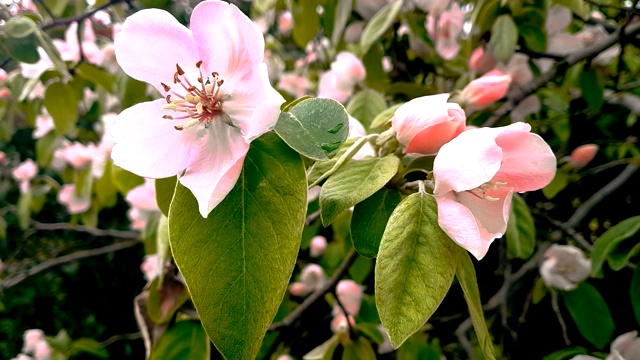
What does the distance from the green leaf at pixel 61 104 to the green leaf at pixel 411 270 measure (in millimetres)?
538

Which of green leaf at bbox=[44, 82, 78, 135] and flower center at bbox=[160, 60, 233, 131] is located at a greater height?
flower center at bbox=[160, 60, 233, 131]

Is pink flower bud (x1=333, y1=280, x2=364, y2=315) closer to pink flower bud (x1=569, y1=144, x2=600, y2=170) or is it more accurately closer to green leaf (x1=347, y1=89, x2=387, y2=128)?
green leaf (x1=347, y1=89, x2=387, y2=128)

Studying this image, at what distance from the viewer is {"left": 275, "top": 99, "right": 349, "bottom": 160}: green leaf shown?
8.7 inches

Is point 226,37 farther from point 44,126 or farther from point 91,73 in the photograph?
point 44,126

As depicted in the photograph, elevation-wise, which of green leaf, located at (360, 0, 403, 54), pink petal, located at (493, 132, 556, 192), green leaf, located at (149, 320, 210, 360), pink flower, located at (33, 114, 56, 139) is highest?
pink petal, located at (493, 132, 556, 192)

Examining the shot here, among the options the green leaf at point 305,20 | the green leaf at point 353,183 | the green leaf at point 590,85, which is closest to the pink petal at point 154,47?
the green leaf at point 353,183

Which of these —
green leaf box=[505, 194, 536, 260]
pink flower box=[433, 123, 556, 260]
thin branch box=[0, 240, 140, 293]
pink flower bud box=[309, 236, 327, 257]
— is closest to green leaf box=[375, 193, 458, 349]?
pink flower box=[433, 123, 556, 260]

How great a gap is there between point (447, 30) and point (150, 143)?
59cm

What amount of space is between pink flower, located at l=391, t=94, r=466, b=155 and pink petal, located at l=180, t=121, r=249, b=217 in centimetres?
10

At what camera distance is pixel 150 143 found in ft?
0.83

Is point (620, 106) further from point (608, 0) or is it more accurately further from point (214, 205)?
point (214, 205)

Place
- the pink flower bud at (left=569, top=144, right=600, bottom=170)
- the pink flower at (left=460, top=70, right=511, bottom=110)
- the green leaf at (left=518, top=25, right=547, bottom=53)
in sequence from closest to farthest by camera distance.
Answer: the pink flower at (left=460, top=70, right=511, bottom=110) < the green leaf at (left=518, top=25, right=547, bottom=53) < the pink flower bud at (left=569, top=144, right=600, bottom=170)

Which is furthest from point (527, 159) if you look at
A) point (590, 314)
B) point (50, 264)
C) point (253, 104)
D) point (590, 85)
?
point (50, 264)

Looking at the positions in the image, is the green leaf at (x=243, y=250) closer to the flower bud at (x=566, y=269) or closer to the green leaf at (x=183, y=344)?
the green leaf at (x=183, y=344)
